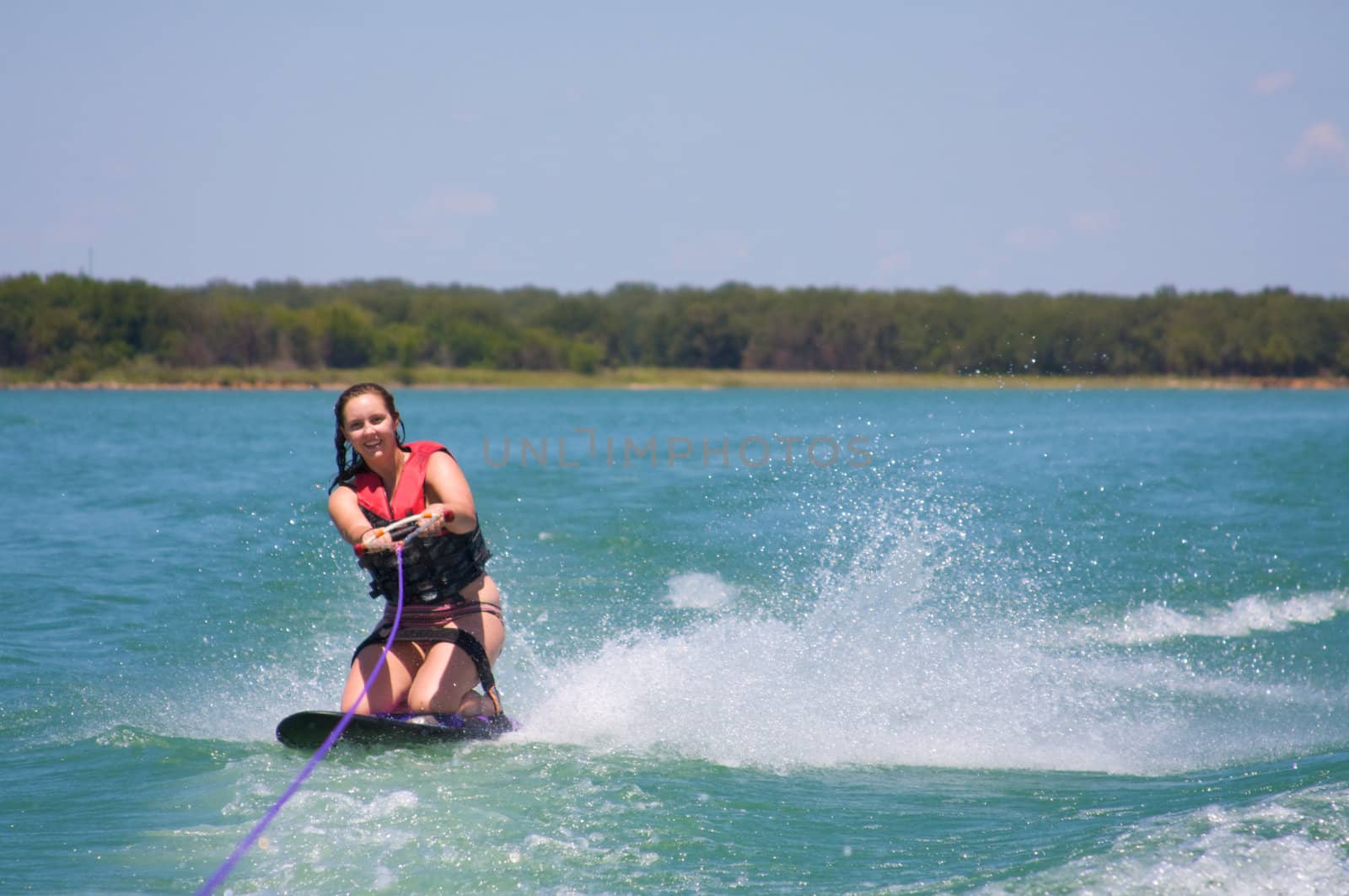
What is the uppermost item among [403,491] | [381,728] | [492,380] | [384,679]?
[403,491]

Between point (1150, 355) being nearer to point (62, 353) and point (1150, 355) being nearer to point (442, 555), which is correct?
point (442, 555)

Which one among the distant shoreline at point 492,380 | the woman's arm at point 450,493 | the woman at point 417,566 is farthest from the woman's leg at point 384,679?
the distant shoreline at point 492,380

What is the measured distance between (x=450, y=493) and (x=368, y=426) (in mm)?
396

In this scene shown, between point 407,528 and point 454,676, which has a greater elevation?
point 407,528

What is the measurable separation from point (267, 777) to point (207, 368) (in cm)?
7084

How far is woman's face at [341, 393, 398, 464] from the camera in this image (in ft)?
15.8

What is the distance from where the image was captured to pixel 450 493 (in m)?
4.83

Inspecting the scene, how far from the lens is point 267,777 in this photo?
480 cm

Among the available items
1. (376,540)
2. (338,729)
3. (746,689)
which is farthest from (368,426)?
(746,689)

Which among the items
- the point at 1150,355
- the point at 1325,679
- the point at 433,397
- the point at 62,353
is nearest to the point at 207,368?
the point at 62,353

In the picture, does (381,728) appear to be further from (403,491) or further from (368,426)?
(368,426)

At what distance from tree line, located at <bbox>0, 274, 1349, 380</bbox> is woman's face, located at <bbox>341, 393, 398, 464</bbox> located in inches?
665

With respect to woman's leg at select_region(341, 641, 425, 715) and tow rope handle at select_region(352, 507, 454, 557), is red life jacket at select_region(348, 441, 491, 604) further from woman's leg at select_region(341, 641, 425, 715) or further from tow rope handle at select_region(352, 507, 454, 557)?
woman's leg at select_region(341, 641, 425, 715)

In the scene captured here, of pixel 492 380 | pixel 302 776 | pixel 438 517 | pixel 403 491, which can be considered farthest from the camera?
pixel 492 380
